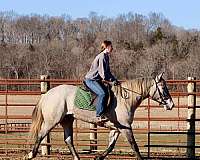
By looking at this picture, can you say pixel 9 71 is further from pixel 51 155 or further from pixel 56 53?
pixel 51 155

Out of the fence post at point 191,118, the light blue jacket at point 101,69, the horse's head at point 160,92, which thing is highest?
the light blue jacket at point 101,69

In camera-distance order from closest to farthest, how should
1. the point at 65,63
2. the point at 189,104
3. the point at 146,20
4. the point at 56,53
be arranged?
the point at 189,104 < the point at 65,63 < the point at 56,53 < the point at 146,20

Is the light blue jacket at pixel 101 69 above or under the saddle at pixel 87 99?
above

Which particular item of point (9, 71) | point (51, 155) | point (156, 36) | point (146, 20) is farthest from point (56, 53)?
point (51, 155)

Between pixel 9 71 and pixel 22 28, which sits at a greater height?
pixel 22 28

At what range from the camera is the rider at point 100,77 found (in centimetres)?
951

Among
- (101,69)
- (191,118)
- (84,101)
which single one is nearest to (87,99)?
(84,101)

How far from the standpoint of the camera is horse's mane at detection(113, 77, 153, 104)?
31.9 feet

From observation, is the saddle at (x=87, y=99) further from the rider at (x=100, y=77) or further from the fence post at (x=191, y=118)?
the fence post at (x=191, y=118)

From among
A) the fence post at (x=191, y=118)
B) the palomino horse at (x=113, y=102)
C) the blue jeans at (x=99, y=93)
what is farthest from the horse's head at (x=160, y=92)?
the fence post at (x=191, y=118)

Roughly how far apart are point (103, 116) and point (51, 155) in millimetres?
2667

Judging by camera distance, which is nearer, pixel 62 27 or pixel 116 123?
pixel 116 123

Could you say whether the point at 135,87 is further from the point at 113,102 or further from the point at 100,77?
the point at 100,77

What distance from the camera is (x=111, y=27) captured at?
9000 cm
